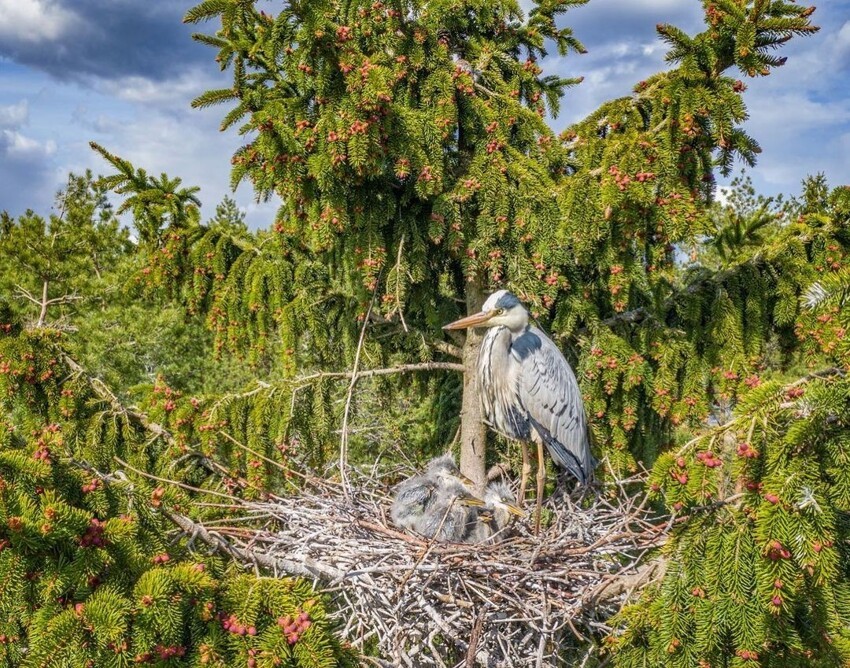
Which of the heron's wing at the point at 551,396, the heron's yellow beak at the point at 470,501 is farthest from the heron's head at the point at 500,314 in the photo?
the heron's yellow beak at the point at 470,501

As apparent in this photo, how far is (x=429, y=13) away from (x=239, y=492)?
2.93 meters

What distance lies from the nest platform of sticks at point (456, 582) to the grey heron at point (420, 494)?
0.14 meters

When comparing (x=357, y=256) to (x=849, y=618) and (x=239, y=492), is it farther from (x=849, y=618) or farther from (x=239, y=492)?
(x=849, y=618)

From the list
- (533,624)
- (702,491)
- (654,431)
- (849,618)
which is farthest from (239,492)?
(849,618)

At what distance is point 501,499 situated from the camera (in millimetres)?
3904

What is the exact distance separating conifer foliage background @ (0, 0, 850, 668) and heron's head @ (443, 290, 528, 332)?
0.53 ft

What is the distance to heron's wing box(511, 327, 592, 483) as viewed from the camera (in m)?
3.61

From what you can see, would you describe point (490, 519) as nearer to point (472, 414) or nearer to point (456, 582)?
point (456, 582)

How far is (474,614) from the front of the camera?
9.37 ft

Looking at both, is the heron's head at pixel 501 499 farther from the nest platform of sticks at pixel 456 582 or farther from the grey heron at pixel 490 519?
the nest platform of sticks at pixel 456 582

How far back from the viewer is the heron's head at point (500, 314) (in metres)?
3.55

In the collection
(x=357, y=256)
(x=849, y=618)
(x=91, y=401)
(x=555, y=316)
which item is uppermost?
(x=357, y=256)

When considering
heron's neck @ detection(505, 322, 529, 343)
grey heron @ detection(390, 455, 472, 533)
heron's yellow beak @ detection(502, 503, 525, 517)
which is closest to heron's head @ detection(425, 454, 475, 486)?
grey heron @ detection(390, 455, 472, 533)

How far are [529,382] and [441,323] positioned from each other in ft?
2.86
